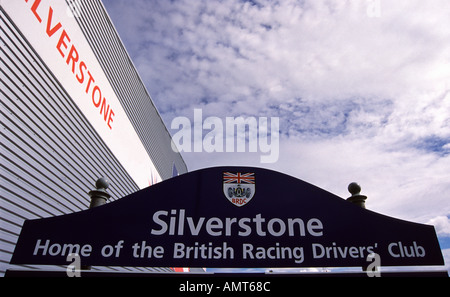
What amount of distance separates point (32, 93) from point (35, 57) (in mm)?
642

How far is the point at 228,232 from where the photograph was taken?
2016 millimetres

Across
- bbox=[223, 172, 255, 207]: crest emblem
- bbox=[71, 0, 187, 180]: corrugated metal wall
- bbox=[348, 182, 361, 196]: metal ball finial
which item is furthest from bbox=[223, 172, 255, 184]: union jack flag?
bbox=[71, 0, 187, 180]: corrugated metal wall

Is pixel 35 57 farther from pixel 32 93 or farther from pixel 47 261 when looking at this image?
pixel 47 261

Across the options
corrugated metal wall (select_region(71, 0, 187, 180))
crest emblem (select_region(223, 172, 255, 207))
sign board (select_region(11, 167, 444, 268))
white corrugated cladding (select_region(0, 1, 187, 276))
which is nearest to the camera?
sign board (select_region(11, 167, 444, 268))

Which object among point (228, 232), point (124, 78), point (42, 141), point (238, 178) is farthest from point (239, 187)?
point (124, 78)

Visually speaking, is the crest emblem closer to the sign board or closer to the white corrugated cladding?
the sign board

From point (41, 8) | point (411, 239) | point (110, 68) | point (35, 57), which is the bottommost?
point (411, 239)

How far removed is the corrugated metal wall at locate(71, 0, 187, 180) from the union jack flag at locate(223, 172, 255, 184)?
602 centimetres

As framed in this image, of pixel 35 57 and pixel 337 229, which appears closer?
pixel 337 229

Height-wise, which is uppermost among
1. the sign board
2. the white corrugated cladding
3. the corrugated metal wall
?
the corrugated metal wall

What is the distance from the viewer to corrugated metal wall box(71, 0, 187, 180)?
23.5 ft

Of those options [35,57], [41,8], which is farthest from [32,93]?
[41,8]

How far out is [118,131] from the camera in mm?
8508
